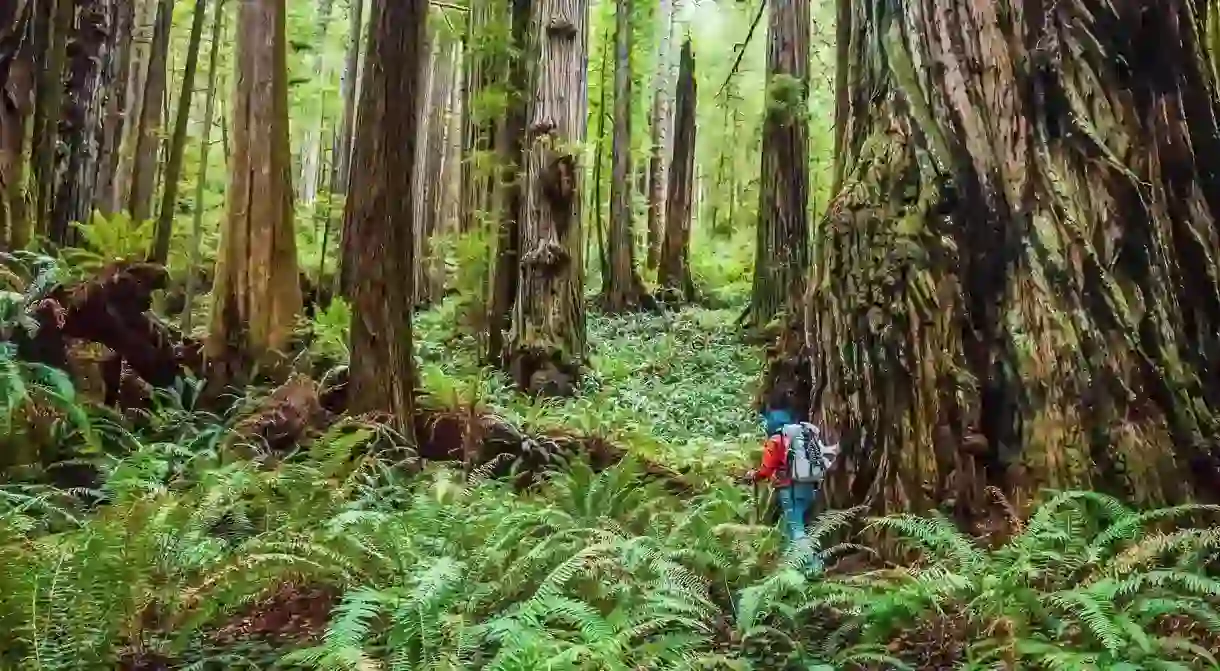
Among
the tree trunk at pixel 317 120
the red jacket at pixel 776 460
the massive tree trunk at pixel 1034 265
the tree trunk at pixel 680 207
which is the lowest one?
the red jacket at pixel 776 460

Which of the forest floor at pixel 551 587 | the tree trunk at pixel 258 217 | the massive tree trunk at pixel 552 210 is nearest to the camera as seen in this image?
the forest floor at pixel 551 587

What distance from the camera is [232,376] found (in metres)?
7.70

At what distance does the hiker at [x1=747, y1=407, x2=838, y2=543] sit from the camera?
4102 millimetres

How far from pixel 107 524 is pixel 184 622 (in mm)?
598

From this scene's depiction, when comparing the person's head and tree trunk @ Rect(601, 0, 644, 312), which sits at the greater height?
tree trunk @ Rect(601, 0, 644, 312)

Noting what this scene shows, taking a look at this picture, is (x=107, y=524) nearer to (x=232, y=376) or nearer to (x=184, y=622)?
(x=184, y=622)

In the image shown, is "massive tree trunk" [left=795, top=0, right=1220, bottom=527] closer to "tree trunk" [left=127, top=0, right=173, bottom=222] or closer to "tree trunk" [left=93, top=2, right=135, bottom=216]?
"tree trunk" [left=93, top=2, right=135, bottom=216]

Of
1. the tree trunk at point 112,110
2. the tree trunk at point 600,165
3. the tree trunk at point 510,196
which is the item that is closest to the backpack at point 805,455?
the tree trunk at point 112,110

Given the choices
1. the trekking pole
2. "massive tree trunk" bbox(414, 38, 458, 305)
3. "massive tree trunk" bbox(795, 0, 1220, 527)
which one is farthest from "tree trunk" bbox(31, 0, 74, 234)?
"massive tree trunk" bbox(414, 38, 458, 305)

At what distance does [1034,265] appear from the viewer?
12.4 feet

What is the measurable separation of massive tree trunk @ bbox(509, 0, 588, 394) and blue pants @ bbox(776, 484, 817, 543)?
6.18 metres

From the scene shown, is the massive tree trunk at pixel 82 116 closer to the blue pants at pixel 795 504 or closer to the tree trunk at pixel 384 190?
the tree trunk at pixel 384 190

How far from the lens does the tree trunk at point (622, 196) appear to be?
16875 mm

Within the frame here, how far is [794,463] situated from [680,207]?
1511cm
